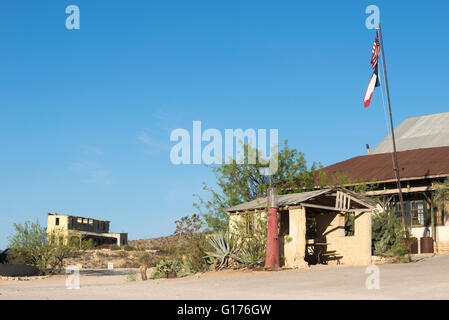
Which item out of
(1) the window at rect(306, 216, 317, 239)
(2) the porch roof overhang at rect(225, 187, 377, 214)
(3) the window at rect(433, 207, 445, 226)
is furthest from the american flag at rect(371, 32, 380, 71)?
(1) the window at rect(306, 216, 317, 239)

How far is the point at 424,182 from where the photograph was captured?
2736 centimetres

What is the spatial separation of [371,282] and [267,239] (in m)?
5.46

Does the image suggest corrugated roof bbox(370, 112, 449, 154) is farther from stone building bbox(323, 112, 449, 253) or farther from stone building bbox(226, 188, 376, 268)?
stone building bbox(226, 188, 376, 268)

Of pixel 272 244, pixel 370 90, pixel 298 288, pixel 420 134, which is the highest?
pixel 370 90

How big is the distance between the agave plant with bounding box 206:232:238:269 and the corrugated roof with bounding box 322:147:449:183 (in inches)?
439

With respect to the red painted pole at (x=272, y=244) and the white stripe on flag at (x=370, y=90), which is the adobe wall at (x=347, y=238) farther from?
the white stripe on flag at (x=370, y=90)

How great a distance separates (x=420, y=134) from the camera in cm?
3575

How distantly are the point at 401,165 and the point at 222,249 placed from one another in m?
13.8

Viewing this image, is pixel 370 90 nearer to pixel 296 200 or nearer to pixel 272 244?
pixel 296 200

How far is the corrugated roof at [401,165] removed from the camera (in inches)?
1071

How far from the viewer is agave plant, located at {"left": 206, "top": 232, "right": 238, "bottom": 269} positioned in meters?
19.5

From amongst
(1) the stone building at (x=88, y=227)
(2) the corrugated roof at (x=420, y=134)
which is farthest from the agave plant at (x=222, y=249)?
(1) the stone building at (x=88, y=227)

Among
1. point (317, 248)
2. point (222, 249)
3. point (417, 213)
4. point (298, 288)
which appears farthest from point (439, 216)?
point (298, 288)

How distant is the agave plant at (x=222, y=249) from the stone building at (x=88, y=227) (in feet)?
126
